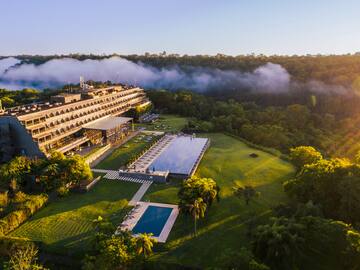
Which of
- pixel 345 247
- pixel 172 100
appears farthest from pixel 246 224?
pixel 172 100

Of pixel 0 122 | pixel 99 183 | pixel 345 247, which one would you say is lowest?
pixel 99 183

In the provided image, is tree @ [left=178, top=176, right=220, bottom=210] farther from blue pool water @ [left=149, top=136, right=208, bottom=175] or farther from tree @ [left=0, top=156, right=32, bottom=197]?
tree @ [left=0, top=156, right=32, bottom=197]

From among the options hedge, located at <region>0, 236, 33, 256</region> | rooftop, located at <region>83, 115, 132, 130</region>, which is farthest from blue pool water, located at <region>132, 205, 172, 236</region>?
rooftop, located at <region>83, 115, 132, 130</region>

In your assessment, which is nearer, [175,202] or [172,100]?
[175,202]

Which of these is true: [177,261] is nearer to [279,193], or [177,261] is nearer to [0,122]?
[279,193]

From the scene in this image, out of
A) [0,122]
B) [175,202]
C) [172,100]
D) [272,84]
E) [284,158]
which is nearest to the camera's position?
[175,202]

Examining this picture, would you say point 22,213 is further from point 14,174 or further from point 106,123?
point 106,123

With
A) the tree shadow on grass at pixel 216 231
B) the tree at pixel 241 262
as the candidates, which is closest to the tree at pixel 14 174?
the tree shadow on grass at pixel 216 231

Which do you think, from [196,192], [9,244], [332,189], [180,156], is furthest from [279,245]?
[180,156]
